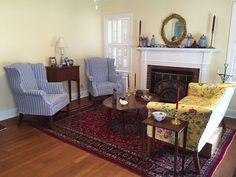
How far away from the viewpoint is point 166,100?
4930 mm

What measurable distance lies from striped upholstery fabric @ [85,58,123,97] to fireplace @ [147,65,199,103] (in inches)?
32.3

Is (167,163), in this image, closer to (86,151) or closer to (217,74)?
(86,151)

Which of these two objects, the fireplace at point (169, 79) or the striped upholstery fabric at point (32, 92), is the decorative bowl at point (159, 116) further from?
the fireplace at point (169, 79)

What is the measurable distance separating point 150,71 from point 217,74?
153 centimetres

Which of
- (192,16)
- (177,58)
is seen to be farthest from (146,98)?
(192,16)

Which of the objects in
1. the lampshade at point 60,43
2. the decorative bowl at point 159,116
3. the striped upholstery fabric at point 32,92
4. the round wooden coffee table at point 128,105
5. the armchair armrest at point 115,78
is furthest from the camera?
the armchair armrest at point 115,78

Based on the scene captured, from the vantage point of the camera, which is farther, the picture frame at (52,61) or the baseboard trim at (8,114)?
the picture frame at (52,61)

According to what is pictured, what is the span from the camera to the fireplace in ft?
15.1

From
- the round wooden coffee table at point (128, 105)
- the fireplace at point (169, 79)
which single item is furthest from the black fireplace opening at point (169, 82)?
the round wooden coffee table at point (128, 105)

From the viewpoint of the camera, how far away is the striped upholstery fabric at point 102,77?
4.89m

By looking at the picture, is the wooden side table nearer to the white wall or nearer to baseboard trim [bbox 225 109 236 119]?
the white wall

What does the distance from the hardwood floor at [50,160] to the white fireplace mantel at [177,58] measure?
1745mm

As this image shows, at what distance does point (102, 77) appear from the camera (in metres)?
5.30

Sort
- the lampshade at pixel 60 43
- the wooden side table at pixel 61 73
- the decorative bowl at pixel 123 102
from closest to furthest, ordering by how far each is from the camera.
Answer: the decorative bowl at pixel 123 102 → the wooden side table at pixel 61 73 → the lampshade at pixel 60 43
